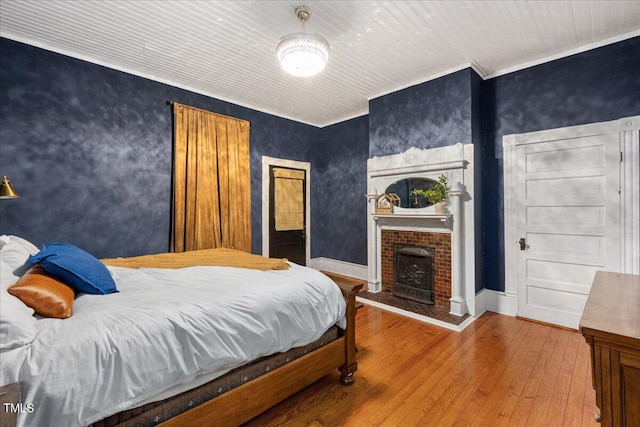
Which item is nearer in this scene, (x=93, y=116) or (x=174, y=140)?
(x=93, y=116)

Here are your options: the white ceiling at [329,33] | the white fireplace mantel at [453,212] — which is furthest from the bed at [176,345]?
the white ceiling at [329,33]

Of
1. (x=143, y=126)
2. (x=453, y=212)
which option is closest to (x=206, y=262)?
(x=143, y=126)

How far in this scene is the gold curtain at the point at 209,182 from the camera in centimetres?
371

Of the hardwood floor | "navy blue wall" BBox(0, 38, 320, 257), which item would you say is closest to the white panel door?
the hardwood floor

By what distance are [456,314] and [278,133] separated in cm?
381

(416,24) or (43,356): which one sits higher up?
(416,24)

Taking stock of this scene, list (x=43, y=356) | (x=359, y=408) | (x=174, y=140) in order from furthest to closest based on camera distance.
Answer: (x=174, y=140), (x=359, y=408), (x=43, y=356)

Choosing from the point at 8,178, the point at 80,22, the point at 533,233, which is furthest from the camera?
the point at 533,233

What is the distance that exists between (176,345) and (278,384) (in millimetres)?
701

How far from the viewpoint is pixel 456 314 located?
329cm

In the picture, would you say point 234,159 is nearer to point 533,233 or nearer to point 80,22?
point 80,22

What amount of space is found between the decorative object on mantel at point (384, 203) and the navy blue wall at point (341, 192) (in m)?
0.81

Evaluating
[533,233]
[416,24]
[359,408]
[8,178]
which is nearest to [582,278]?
[533,233]

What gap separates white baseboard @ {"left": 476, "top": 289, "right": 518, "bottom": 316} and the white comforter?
7.34 feet
